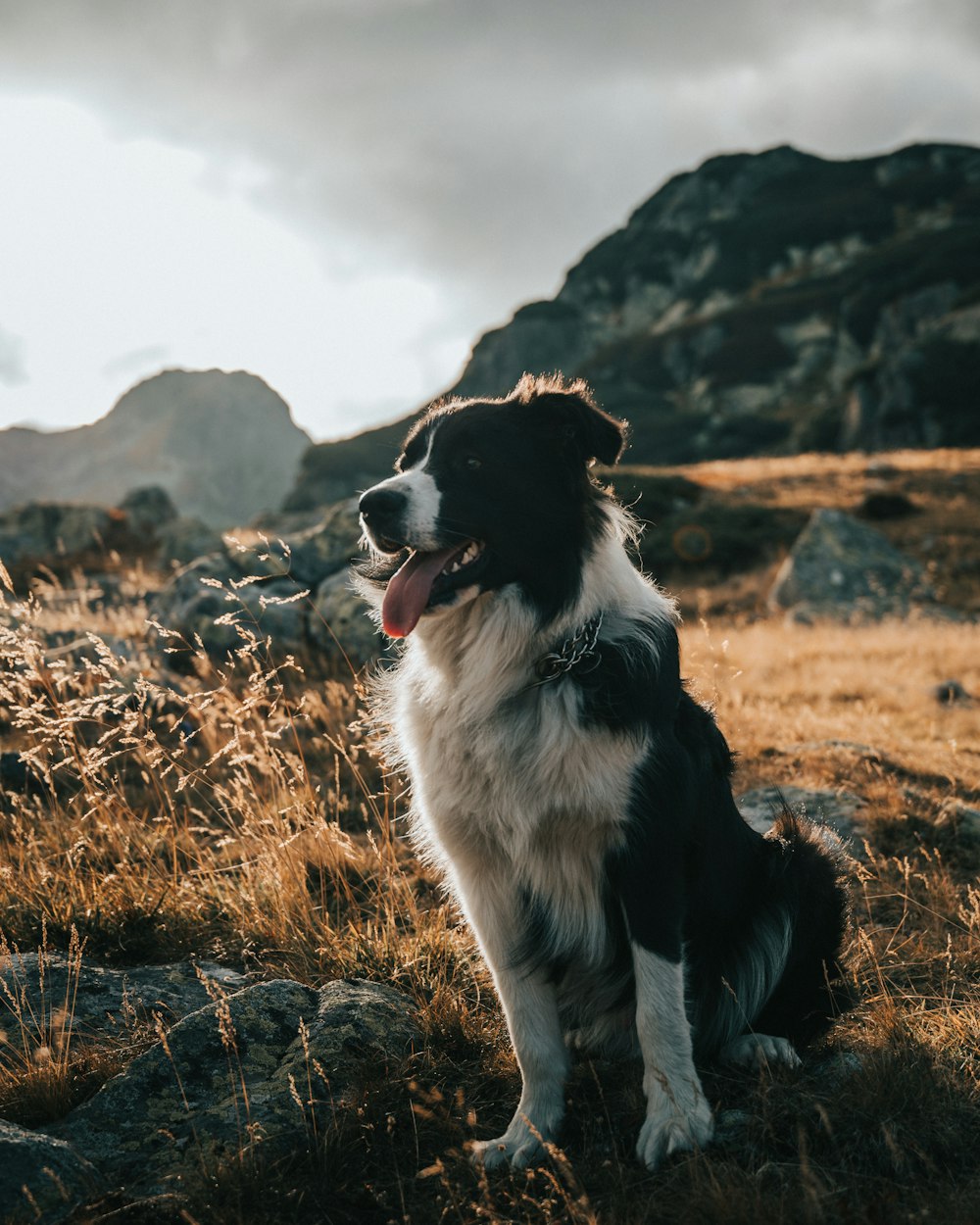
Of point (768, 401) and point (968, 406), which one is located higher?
point (768, 401)

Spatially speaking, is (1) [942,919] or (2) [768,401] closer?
(1) [942,919]

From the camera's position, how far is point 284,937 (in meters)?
3.53

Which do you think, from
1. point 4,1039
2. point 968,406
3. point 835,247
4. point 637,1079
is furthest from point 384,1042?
point 835,247

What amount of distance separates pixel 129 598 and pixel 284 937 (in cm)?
977

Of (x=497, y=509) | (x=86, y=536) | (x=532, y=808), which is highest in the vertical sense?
(x=86, y=536)

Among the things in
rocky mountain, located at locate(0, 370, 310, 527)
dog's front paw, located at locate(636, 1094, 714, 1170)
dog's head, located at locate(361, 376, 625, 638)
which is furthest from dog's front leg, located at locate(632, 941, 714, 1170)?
rocky mountain, located at locate(0, 370, 310, 527)

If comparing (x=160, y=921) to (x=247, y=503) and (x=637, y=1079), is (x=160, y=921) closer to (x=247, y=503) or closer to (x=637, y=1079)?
(x=637, y=1079)

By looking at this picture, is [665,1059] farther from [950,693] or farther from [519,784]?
[950,693]

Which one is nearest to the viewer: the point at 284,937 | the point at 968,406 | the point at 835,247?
the point at 284,937

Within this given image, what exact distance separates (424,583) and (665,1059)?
1593mm

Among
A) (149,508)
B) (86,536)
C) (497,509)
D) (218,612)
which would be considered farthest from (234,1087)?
(149,508)

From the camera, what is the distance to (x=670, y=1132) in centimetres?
236

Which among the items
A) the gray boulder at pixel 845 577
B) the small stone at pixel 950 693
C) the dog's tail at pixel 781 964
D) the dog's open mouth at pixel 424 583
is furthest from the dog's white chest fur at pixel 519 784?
the gray boulder at pixel 845 577

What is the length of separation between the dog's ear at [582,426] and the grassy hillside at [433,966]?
169 cm
